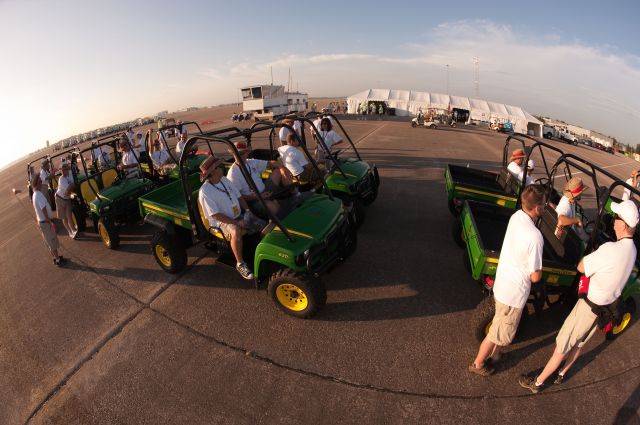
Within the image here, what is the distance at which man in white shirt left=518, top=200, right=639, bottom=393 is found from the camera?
2.71 meters

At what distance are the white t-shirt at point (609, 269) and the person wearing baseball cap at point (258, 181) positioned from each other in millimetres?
3531

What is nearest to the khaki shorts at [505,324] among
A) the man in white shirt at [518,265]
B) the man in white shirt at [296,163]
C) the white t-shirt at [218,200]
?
the man in white shirt at [518,265]

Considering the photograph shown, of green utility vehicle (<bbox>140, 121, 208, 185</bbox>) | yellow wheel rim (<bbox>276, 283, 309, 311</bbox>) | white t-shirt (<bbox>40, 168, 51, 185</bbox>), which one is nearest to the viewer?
yellow wheel rim (<bbox>276, 283, 309, 311</bbox>)

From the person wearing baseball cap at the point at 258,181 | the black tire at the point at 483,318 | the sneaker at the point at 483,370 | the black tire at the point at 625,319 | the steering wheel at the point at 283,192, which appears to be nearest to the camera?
the sneaker at the point at 483,370

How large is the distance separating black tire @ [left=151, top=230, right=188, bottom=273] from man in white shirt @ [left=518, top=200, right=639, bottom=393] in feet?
17.7

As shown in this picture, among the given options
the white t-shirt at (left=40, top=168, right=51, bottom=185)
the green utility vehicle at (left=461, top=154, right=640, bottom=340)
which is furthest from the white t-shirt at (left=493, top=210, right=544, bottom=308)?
the white t-shirt at (left=40, top=168, right=51, bottom=185)

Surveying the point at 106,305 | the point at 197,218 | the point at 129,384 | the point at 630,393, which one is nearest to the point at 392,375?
the point at 630,393

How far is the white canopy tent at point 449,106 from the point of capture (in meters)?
32.5

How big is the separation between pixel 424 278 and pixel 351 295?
135cm

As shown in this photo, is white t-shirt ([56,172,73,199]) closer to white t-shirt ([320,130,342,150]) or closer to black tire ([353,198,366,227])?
white t-shirt ([320,130,342,150])

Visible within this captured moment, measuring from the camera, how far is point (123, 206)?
22.2 feet

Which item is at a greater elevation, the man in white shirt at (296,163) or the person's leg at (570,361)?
the man in white shirt at (296,163)

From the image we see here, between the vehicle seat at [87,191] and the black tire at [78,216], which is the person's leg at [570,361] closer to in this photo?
the vehicle seat at [87,191]

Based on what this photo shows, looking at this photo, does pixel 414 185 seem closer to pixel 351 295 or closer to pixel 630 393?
pixel 351 295
